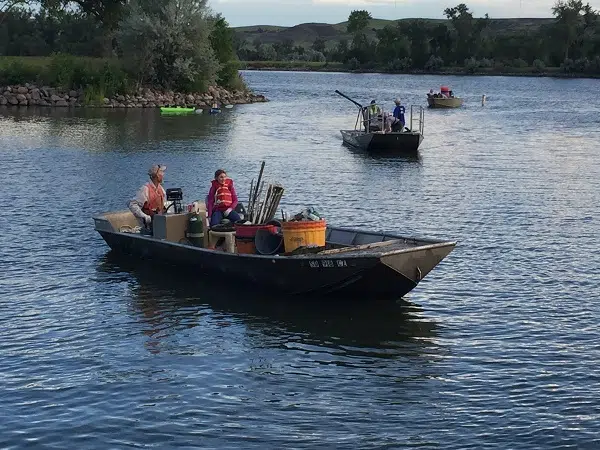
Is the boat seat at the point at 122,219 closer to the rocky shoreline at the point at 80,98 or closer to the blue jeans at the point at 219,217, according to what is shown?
the blue jeans at the point at 219,217

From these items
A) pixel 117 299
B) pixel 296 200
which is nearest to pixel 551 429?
pixel 117 299

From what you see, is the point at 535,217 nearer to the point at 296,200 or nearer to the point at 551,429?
the point at 296,200

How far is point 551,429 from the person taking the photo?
1207 centimetres

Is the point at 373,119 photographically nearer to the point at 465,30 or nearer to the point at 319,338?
the point at 319,338

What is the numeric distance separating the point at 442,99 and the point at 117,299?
57.4 meters

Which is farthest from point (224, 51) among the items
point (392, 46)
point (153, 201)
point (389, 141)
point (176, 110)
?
point (392, 46)

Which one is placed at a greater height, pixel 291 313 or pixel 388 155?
pixel 388 155

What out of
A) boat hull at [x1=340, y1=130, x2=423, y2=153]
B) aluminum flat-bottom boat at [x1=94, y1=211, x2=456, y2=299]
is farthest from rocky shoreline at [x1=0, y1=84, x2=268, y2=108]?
aluminum flat-bottom boat at [x1=94, y1=211, x2=456, y2=299]

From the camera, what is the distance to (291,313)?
55.5ft

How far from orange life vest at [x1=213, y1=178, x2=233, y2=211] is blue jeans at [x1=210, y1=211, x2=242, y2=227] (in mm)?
114

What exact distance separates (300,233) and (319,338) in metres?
2.37

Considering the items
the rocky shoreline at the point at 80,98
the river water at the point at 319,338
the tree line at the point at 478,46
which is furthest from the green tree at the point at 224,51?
the tree line at the point at 478,46

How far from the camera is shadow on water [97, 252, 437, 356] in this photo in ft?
51.8

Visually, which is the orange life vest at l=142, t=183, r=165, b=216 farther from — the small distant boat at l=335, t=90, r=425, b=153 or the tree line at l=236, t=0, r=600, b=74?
the tree line at l=236, t=0, r=600, b=74
